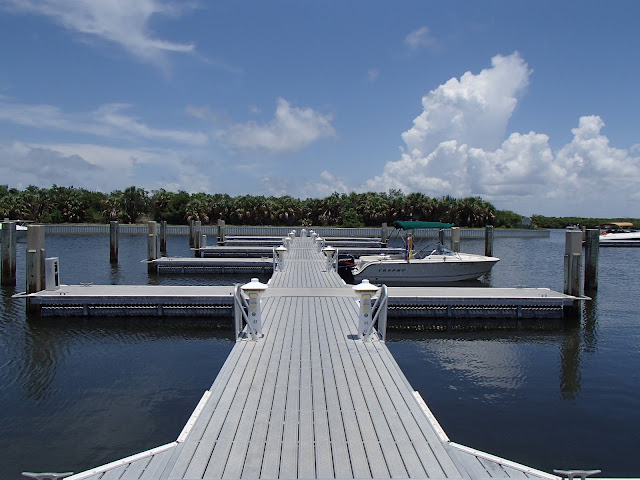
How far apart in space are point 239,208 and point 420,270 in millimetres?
47690

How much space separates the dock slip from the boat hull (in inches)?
496

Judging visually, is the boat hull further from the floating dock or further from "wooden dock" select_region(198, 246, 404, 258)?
"wooden dock" select_region(198, 246, 404, 258)

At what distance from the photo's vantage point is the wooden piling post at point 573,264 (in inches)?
599

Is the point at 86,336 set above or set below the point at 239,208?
below

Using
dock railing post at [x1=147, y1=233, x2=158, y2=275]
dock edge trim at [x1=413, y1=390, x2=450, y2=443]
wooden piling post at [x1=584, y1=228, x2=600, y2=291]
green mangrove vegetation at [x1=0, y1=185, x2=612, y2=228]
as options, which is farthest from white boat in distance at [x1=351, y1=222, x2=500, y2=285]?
green mangrove vegetation at [x1=0, y1=185, x2=612, y2=228]

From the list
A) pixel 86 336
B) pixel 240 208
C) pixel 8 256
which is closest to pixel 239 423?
pixel 86 336

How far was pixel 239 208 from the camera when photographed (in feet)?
218

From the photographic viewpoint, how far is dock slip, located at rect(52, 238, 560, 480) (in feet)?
14.5

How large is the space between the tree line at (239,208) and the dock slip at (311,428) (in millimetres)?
57385

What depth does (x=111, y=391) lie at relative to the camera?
9133mm

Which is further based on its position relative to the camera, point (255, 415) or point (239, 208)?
point (239, 208)

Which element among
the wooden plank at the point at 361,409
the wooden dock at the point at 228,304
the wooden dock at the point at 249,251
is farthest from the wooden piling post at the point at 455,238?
the wooden plank at the point at 361,409

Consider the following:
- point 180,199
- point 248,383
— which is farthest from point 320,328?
point 180,199

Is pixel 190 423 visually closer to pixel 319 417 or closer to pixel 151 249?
pixel 319 417
